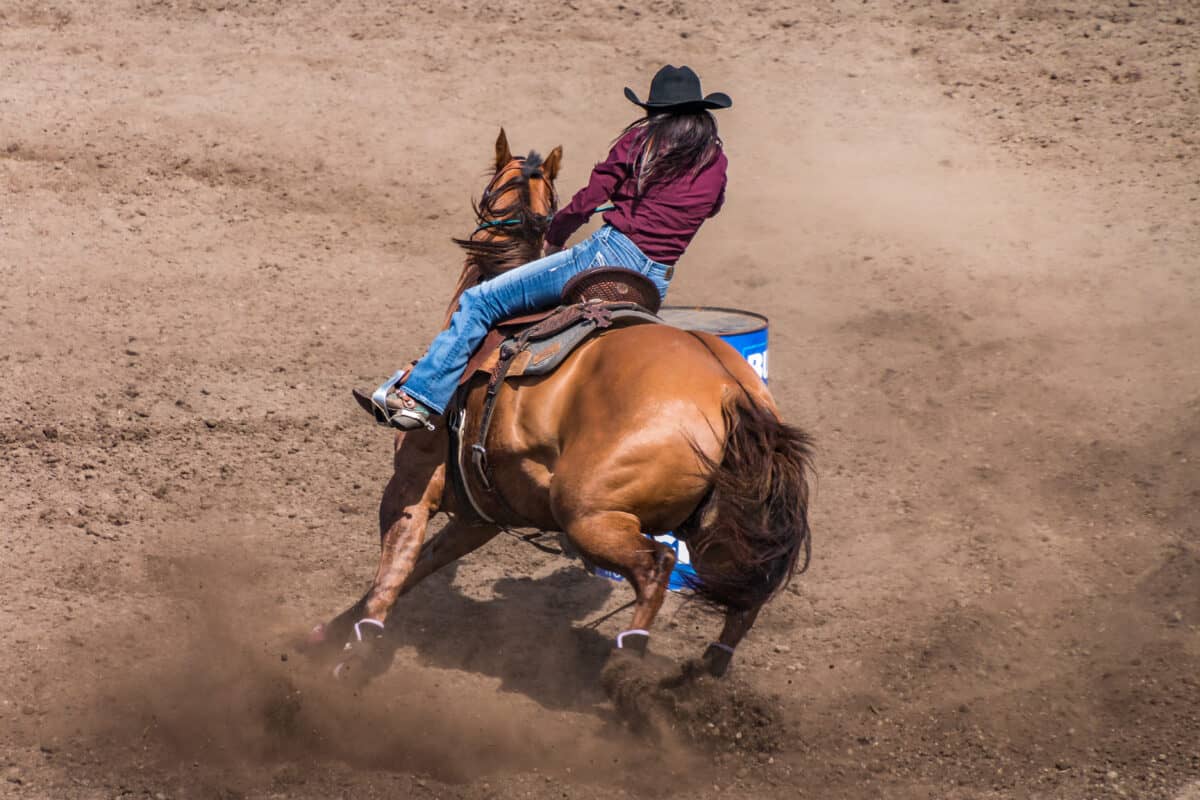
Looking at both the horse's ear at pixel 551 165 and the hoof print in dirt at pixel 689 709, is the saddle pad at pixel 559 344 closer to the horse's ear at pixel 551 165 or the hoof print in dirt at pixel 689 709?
the horse's ear at pixel 551 165

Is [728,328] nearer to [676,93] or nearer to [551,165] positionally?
[551,165]

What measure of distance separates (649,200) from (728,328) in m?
0.94

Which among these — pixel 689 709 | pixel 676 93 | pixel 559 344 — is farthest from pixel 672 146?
pixel 689 709

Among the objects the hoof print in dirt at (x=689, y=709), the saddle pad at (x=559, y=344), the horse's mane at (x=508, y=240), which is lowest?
the hoof print in dirt at (x=689, y=709)

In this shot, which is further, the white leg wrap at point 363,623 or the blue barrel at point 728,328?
the blue barrel at point 728,328

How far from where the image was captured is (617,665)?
5.21 metres

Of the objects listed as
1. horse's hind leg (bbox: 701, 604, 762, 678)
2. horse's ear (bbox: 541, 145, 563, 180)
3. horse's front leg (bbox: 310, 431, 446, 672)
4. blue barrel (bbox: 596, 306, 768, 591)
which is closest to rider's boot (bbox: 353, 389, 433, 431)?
horse's front leg (bbox: 310, 431, 446, 672)

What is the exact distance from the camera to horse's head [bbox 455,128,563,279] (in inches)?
217

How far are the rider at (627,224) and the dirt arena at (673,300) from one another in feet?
4.87

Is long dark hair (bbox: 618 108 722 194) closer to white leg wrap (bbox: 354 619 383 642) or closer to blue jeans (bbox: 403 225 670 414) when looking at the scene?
blue jeans (bbox: 403 225 670 414)

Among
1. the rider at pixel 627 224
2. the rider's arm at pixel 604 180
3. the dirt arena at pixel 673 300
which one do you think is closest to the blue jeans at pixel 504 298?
the rider at pixel 627 224

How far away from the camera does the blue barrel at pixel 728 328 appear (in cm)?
584

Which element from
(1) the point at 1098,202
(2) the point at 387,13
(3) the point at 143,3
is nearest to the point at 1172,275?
(1) the point at 1098,202

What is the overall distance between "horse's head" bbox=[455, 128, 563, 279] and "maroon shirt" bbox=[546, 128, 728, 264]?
0.37 m
